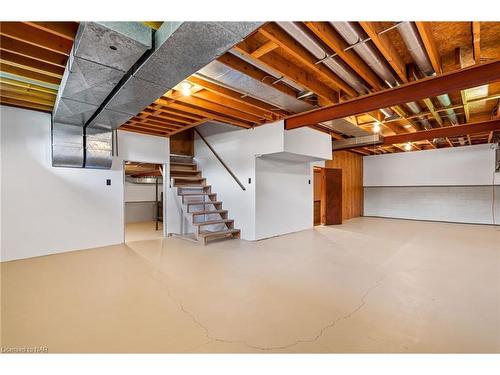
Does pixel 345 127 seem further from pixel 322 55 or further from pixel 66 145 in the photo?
pixel 66 145

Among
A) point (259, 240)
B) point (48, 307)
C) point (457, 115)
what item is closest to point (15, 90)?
point (48, 307)

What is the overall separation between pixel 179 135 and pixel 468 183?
8.89m

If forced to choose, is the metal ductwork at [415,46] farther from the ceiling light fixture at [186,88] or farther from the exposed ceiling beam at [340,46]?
the ceiling light fixture at [186,88]

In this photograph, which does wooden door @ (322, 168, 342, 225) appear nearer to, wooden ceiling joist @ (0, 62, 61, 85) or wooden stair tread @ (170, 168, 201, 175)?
wooden stair tread @ (170, 168, 201, 175)

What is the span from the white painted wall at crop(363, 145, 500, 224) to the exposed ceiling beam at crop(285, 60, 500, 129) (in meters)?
6.33

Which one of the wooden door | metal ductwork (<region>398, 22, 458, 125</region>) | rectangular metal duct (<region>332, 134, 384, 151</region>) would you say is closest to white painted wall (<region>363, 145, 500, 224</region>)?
the wooden door

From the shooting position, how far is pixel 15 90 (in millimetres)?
3178

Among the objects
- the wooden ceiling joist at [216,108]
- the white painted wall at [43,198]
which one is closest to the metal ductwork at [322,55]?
the wooden ceiling joist at [216,108]

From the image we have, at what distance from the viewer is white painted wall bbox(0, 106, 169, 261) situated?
367 centimetres

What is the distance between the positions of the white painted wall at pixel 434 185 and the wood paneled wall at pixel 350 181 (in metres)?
0.30

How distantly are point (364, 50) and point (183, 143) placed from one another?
204 inches

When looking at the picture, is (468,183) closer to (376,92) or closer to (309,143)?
(309,143)

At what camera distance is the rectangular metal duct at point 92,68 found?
167 centimetres
